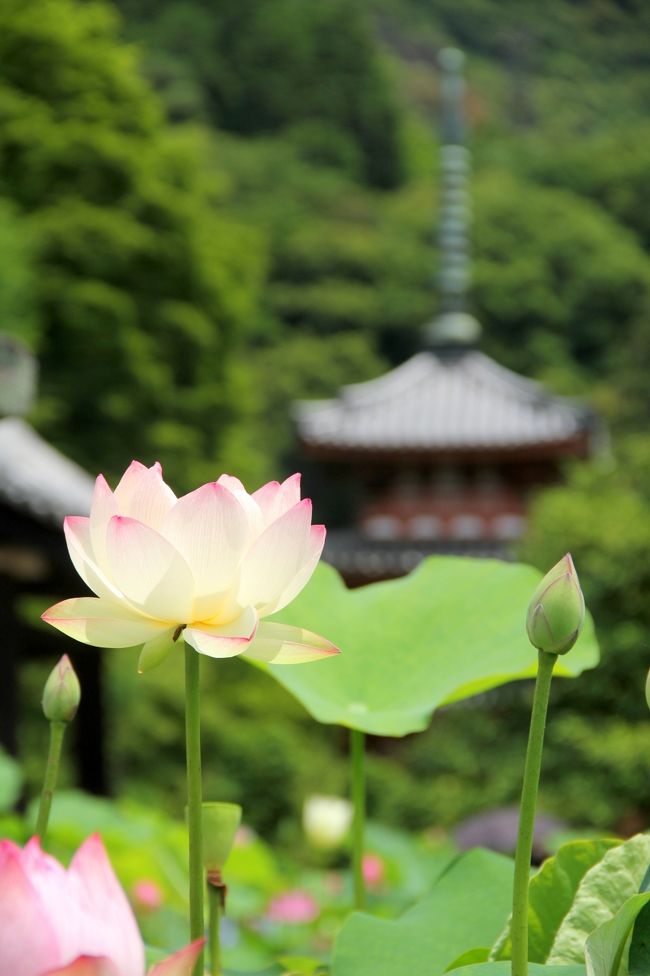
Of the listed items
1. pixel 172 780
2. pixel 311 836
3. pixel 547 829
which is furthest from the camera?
pixel 172 780

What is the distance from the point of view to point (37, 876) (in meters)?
0.17

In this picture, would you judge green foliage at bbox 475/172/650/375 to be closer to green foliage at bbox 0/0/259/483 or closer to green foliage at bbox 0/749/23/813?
green foliage at bbox 0/0/259/483

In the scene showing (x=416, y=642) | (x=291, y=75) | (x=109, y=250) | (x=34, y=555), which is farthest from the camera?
(x=291, y=75)

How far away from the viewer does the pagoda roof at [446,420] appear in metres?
7.16

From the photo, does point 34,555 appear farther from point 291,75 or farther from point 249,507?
point 291,75

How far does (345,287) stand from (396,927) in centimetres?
1428

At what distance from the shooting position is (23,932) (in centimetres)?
17

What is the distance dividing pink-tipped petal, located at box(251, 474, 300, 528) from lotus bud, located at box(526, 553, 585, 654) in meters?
0.05

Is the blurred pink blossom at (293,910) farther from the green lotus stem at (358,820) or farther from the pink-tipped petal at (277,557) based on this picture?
the pink-tipped petal at (277,557)

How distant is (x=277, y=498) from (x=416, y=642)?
23cm

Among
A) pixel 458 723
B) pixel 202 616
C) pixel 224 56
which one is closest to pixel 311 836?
pixel 202 616

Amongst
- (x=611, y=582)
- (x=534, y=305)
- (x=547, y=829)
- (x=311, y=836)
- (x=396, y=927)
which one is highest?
(x=396, y=927)

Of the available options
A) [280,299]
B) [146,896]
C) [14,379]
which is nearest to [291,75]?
[280,299]

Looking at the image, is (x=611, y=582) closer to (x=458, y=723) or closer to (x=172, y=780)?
(x=458, y=723)
